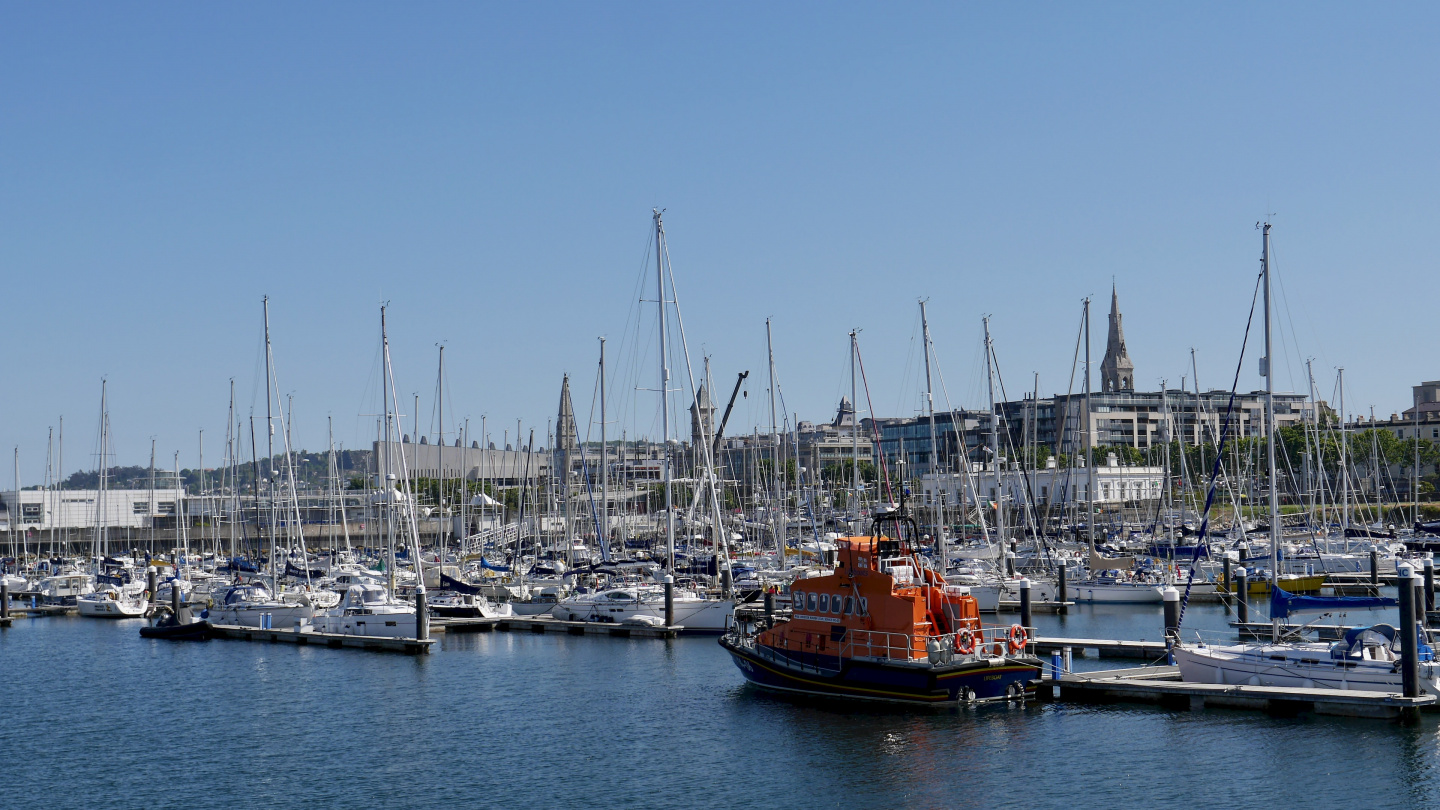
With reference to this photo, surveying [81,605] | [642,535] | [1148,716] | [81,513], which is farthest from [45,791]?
[81,513]

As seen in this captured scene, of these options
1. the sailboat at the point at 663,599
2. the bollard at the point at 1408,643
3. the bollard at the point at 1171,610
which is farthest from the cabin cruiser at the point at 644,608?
the bollard at the point at 1408,643

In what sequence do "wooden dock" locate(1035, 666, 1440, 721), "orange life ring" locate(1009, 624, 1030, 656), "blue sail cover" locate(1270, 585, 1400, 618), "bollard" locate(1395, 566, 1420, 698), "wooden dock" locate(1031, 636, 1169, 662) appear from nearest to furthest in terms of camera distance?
"bollard" locate(1395, 566, 1420, 698) < "wooden dock" locate(1035, 666, 1440, 721) < "orange life ring" locate(1009, 624, 1030, 656) < "blue sail cover" locate(1270, 585, 1400, 618) < "wooden dock" locate(1031, 636, 1169, 662)

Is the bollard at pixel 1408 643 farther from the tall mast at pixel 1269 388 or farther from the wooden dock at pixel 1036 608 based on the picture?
the wooden dock at pixel 1036 608

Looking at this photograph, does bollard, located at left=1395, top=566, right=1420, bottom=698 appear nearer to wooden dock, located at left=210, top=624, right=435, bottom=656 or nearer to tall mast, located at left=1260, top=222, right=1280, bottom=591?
tall mast, located at left=1260, top=222, right=1280, bottom=591

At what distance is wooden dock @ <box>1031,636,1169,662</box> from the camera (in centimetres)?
A: 4706

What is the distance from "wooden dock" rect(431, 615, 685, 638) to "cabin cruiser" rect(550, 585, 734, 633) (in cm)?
51

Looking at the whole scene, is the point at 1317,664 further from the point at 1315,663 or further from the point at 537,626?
the point at 537,626

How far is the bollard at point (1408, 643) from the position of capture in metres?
33.7

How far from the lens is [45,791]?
3244 centimetres

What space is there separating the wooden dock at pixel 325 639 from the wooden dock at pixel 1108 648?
24302mm

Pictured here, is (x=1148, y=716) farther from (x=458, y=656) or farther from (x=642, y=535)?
(x=642, y=535)

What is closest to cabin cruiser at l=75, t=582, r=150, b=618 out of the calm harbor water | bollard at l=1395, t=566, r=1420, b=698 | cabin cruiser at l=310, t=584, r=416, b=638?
cabin cruiser at l=310, t=584, r=416, b=638

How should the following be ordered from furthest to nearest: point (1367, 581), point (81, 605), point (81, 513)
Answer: point (81, 513)
point (81, 605)
point (1367, 581)

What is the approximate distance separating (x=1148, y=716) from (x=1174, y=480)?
114 metres
